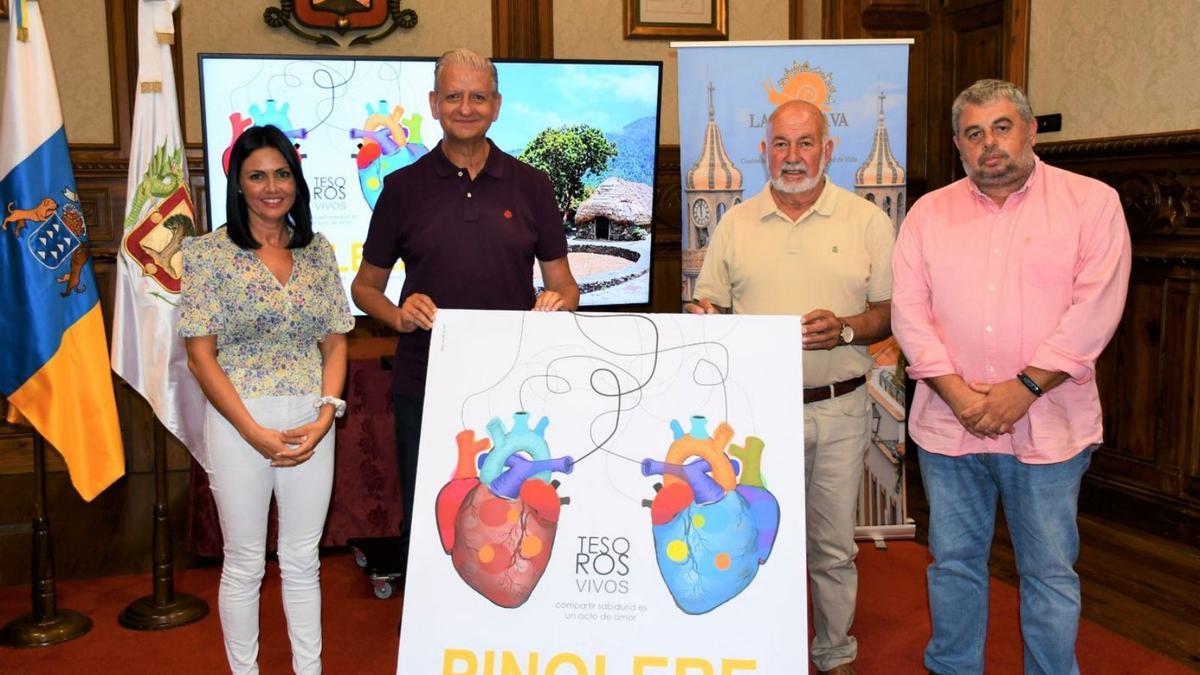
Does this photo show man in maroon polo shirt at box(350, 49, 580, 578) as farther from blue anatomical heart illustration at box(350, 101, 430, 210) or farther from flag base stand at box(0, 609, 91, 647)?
blue anatomical heart illustration at box(350, 101, 430, 210)

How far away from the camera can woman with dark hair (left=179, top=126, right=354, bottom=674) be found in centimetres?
253

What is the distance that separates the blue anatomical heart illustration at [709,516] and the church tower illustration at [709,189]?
1.86 meters

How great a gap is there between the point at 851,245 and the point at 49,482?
437cm

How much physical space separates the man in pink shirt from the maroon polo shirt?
3.18 feet

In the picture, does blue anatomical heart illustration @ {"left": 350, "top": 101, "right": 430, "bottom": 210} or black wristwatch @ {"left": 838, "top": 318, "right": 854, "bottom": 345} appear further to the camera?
blue anatomical heart illustration @ {"left": 350, "top": 101, "right": 430, "bottom": 210}

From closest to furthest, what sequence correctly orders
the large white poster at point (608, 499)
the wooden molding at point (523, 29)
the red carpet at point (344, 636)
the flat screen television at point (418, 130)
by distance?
the large white poster at point (608, 499), the red carpet at point (344, 636), the flat screen television at point (418, 130), the wooden molding at point (523, 29)

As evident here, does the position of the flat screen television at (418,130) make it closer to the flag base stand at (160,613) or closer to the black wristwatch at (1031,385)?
the flag base stand at (160,613)

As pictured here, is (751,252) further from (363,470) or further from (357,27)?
(357,27)

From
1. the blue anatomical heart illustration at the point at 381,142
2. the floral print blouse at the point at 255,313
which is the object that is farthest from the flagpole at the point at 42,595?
the blue anatomical heart illustration at the point at 381,142

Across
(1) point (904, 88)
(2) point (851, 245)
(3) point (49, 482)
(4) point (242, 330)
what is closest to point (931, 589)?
(2) point (851, 245)

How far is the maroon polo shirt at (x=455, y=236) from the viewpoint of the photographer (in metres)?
2.72

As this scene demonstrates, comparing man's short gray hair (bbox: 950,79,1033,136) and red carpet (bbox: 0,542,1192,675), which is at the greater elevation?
man's short gray hair (bbox: 950,79,1033,136)

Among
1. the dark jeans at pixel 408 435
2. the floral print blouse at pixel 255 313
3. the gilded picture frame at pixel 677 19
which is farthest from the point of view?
the gilded picture frame at pixel 677 19

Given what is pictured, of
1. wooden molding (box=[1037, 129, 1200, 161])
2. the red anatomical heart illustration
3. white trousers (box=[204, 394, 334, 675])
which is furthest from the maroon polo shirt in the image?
wooden molding (box=[1037, 129, 1200, 161])
